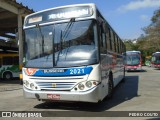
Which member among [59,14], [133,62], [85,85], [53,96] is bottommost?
[53,96]

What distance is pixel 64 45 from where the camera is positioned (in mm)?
9680

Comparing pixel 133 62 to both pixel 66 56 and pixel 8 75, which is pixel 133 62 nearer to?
pixel 8 75

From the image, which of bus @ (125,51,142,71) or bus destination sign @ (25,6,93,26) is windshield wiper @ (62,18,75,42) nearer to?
bus destination sign @ (25,6,93,26)

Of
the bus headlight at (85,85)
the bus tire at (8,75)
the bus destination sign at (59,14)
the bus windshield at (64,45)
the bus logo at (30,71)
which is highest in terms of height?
the bus destination sign at (59,14)

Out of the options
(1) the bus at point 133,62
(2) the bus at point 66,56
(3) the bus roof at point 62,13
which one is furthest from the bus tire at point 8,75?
(2) the bus at point 66,56

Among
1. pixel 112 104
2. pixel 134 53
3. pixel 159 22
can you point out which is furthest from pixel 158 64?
pixel 112 104

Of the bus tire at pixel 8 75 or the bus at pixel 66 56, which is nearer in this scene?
the bus at pixel 66 56

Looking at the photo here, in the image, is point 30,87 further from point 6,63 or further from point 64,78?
point 6,63

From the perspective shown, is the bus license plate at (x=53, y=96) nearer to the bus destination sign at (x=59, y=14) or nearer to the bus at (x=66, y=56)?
the bus at (x=66, y=56)

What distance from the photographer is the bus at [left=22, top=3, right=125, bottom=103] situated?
9266mm

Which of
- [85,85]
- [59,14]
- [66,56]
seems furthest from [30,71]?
[59,14]

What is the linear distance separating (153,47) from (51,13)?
65961 millimetres

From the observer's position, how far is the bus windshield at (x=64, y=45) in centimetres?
940

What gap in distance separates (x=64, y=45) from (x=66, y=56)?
381mm
